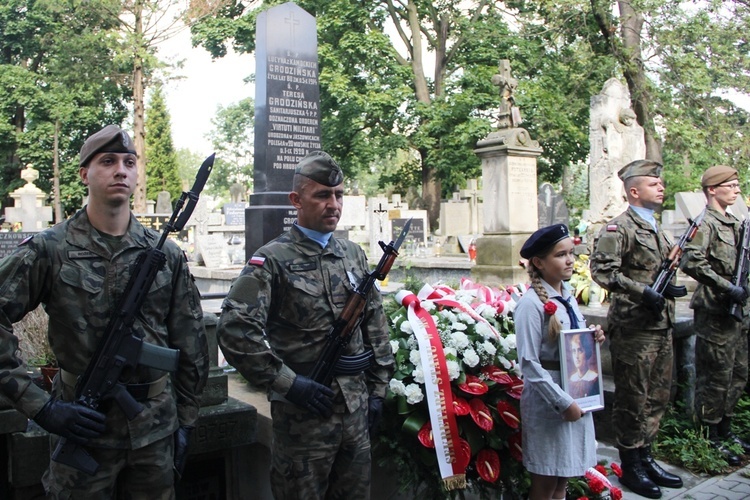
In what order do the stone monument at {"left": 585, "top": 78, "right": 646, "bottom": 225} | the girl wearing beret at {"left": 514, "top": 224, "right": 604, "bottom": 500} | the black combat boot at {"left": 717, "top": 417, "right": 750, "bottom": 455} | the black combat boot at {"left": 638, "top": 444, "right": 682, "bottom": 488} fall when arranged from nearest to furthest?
the girl wearing beret at {"left": 514, "top": 224, "right": 604, "bottom": 500} → the black combat boot at {"left": 638, "top": 444, "right": 682, "bottom": 488} → the black combat boot at {"left": 717, "top": 417, "right": 750, "bottom": 455} → the stone monument at {"left": 585, "top": 78, "right": 646, "bottom": 225}

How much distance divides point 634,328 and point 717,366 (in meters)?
1.32

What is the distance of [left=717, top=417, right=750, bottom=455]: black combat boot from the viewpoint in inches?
215

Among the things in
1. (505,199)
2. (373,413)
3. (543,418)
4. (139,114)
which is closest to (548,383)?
(543,418)

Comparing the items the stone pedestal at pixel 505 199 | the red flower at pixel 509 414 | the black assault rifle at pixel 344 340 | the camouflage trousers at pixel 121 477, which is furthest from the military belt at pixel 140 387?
the stone pedestal at pixel 505 199

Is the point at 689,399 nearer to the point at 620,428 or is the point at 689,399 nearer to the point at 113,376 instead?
the point at 620,428

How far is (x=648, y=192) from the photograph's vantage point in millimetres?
4707

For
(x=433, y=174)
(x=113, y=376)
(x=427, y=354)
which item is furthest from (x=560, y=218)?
(x=113, y=376)

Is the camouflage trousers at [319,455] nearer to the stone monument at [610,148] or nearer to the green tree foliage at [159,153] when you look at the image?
the stone monument at [610,148]

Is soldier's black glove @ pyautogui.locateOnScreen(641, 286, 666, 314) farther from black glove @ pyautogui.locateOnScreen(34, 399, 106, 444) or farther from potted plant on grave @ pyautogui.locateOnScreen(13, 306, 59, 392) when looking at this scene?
potted plant on grave @ pyautogui.locateOnScreen(13, 306, 59, 392)

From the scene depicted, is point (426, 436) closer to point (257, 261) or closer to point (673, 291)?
point (257, 261)

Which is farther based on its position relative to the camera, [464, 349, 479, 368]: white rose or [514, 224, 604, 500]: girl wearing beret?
[464, 349, 479, 368]: white rose

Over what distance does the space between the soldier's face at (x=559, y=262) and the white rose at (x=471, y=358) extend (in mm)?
651

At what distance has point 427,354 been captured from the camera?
12.0ft

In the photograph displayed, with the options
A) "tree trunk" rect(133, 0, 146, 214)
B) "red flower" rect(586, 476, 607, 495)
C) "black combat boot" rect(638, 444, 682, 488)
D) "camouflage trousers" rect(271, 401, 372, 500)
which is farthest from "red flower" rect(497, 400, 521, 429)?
"tree trunk" rect(133, 0, 146, 214)
